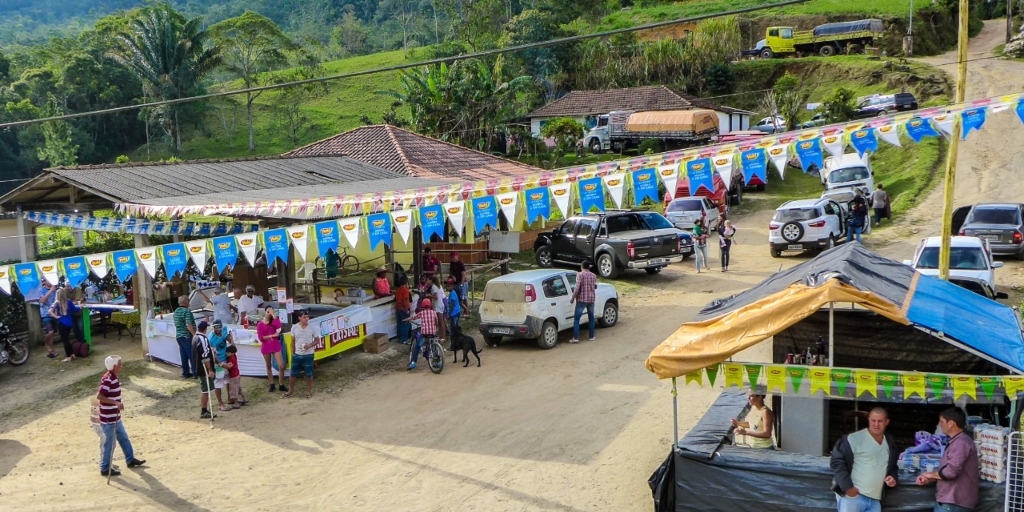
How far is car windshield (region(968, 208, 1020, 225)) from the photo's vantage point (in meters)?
22.6

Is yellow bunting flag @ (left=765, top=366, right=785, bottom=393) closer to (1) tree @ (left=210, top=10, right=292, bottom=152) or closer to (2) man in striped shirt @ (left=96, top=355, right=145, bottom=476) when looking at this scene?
(2) man in striped shirt @ (left=96, top=355, right=145, bottom=476)

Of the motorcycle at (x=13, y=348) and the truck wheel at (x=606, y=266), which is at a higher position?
the truck wheel at (x=606, y=266)

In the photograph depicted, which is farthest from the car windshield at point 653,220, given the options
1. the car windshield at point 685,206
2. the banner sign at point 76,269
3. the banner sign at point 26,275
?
the banner sign at point 26,275

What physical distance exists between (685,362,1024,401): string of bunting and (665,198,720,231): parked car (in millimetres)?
20496

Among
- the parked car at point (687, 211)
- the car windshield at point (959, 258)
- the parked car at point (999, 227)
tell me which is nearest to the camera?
the car windshield at point (959, 258)

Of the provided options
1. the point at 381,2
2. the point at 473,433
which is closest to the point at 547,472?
the point at 473,433

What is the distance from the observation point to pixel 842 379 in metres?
8.55

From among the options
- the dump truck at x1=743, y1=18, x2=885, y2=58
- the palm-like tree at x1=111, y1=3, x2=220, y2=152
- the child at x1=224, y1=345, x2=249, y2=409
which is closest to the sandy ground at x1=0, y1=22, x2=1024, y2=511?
the child at x1=224, y1=345, x2=249, y2=409

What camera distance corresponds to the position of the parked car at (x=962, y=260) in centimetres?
1775

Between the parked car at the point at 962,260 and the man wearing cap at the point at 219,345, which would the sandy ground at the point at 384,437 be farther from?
the parked car at the point at 962,260

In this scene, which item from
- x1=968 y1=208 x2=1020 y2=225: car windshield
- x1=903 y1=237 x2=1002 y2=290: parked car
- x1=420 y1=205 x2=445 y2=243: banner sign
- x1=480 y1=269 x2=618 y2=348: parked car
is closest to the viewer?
x1=420 y1=205 x2=445 y2=243: banner sign

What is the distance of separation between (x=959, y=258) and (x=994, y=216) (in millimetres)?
5695

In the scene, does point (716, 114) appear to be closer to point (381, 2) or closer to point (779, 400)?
point (779, 400)

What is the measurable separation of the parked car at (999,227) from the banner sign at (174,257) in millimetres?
18832
